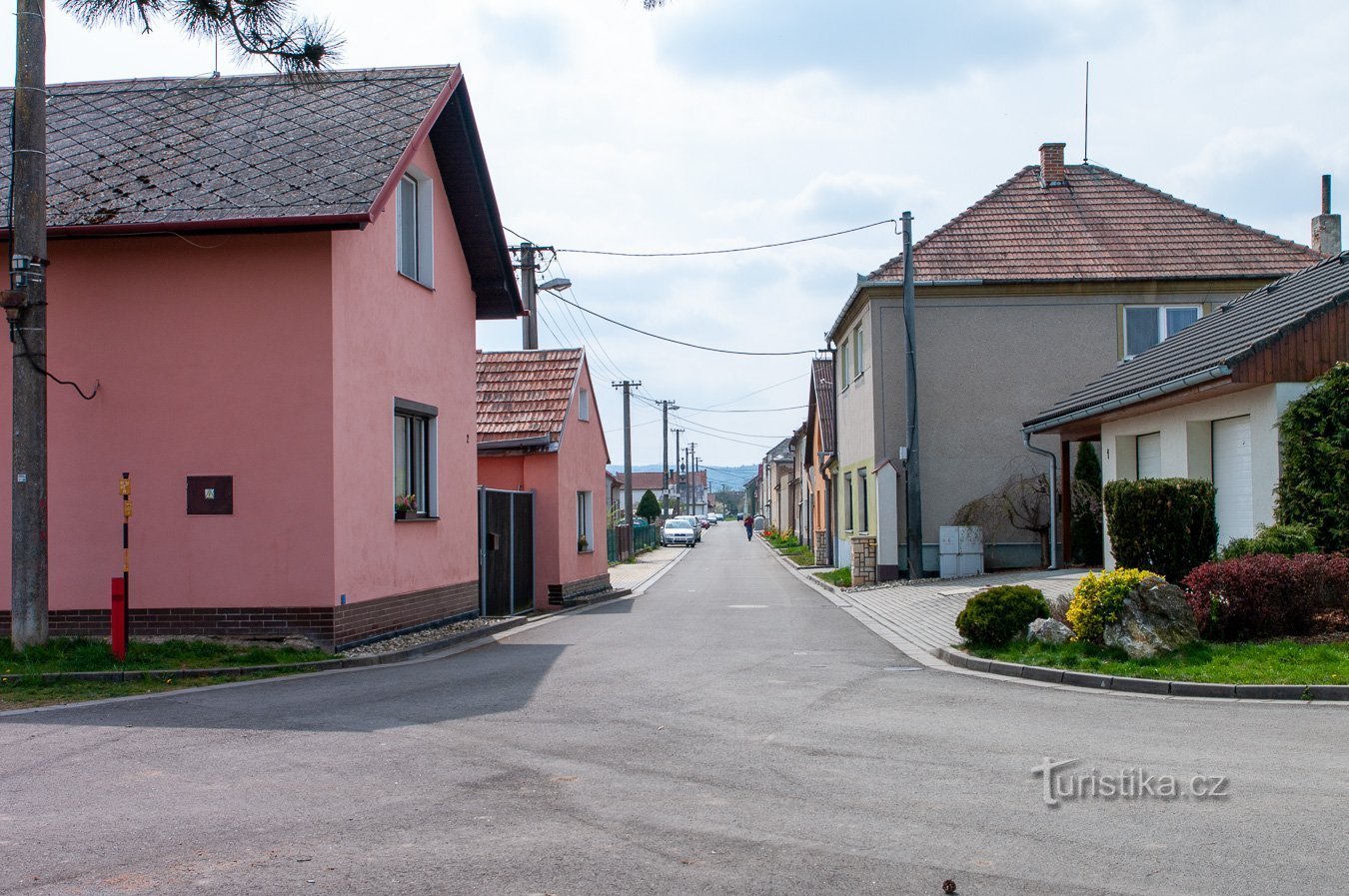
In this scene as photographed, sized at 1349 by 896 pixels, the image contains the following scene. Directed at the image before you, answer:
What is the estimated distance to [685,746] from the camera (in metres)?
7.68

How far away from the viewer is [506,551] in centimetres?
2038

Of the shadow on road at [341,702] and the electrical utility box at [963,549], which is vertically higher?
the electrical utility box at [963,549]

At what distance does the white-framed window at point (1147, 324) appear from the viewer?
84.0 feet

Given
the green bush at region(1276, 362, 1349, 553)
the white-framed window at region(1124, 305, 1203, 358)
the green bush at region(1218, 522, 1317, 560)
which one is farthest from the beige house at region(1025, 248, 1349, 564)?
the white-framed window at region(1124, 305, 1203, 358)

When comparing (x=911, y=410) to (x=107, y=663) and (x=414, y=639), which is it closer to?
(x=414, y=639)

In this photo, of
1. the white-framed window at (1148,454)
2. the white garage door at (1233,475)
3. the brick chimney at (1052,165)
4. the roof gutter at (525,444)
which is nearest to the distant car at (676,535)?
the brick chimney at (1052,165)

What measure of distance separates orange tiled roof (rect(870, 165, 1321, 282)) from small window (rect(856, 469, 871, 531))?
220 inches

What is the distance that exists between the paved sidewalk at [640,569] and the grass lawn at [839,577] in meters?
4.51

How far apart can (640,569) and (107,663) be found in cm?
2808

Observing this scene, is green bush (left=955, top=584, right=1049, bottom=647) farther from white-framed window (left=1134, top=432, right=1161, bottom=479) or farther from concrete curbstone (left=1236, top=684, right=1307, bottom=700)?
white-framed window (left=1134, top=432, right=1161, bottom=479)

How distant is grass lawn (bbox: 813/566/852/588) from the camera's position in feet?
86.8

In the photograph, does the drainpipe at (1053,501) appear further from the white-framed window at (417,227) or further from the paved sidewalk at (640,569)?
the white-framed window at (417,227)

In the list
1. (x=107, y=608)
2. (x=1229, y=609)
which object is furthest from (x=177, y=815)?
(x=1229, y=609)

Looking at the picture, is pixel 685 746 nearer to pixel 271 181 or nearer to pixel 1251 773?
pixel 1251 773
